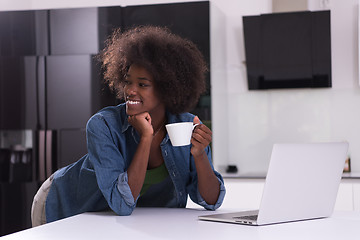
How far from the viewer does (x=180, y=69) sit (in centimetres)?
201

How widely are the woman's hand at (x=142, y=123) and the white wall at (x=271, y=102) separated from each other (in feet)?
7.16

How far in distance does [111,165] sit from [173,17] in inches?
89.7

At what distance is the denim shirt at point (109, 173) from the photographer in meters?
1.81

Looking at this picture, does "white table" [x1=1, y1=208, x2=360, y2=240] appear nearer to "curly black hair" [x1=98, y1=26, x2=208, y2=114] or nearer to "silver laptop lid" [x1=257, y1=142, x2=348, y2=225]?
"silver laptop lid" [x1=257, y1=142, x2=348, y2=225]

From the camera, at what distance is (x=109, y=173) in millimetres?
1818

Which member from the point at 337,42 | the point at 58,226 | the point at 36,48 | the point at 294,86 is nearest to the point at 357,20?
the point at 337,42

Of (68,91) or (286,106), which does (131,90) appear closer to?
(68,91)

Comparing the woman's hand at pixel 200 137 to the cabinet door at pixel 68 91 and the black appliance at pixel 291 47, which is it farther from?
the black appliance at pixel 291 47

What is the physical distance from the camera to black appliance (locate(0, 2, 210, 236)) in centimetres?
401

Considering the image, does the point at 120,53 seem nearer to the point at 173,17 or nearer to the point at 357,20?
the point at 173,17

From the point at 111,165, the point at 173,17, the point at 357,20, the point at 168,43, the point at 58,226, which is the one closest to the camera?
the point at 58,226

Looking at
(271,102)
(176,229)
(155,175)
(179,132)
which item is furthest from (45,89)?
(176,229)

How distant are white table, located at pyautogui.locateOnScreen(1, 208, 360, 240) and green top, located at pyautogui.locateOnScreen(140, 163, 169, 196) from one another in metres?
0.22

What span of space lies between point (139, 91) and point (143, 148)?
0.20 m
